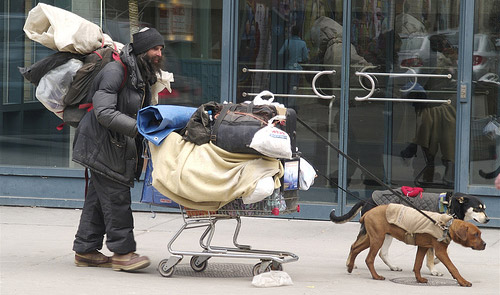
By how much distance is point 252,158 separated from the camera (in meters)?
6.59

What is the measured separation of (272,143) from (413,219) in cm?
137

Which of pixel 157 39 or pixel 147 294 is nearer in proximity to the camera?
pixel 147 294

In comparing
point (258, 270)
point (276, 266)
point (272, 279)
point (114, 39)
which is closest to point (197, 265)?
point (258, 270)

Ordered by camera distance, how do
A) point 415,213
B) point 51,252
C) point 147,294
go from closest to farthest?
point 147,294, point 415,213, point 51,252

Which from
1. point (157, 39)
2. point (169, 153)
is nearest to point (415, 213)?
point (169, 153)

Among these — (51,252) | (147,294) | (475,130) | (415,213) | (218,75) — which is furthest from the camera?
(218,75)

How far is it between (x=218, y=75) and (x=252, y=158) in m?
3.79

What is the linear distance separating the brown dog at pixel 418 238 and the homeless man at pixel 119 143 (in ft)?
5.81

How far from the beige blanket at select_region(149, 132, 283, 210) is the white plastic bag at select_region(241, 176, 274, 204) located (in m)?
0.03

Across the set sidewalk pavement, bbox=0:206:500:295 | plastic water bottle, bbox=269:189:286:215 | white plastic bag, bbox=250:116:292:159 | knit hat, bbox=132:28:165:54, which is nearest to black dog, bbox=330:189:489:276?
sidewalk pavement, bbox=0:206:500:295

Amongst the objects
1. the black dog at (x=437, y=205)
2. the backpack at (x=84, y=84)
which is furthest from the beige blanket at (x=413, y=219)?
the backpack at (x=84, y=84)

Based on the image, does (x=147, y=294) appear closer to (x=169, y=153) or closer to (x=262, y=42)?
(x=169, y=153)

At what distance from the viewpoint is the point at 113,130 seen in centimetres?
701

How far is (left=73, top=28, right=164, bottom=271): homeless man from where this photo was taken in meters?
7.14
